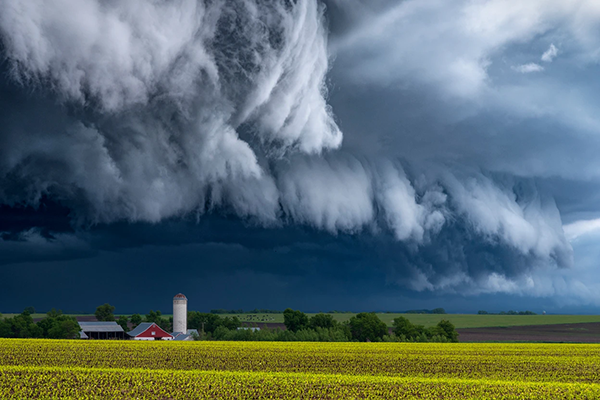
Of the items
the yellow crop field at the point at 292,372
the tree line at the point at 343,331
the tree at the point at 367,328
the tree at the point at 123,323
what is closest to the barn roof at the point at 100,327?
the tree at the point at 123,323

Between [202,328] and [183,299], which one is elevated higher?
[183,299]

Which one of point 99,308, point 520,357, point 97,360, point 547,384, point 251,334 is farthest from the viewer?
point 99,308

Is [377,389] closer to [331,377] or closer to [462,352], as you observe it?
[331,377]

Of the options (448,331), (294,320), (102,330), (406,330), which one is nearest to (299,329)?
(294,320)

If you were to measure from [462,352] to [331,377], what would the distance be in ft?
95.3

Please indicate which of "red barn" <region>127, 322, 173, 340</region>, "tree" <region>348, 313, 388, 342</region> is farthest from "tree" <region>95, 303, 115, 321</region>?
"tree" <region>348, 313, 388, 342</region>

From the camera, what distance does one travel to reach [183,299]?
128000mm

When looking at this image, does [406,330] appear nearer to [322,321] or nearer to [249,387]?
[322,321]

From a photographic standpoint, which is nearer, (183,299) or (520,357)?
(520,357)

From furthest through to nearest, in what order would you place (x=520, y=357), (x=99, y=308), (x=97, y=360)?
(x=99, y=308)
(x=520, y=357)
(x=97, y=360)

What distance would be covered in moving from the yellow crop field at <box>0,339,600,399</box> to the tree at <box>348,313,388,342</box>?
38654 mm

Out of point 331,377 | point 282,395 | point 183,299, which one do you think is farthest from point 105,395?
point 183,299

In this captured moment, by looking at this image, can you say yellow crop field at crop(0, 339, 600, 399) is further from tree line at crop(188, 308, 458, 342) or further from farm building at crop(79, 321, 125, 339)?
farm building at crop(79, 321, 125, 339)

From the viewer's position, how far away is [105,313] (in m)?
162
